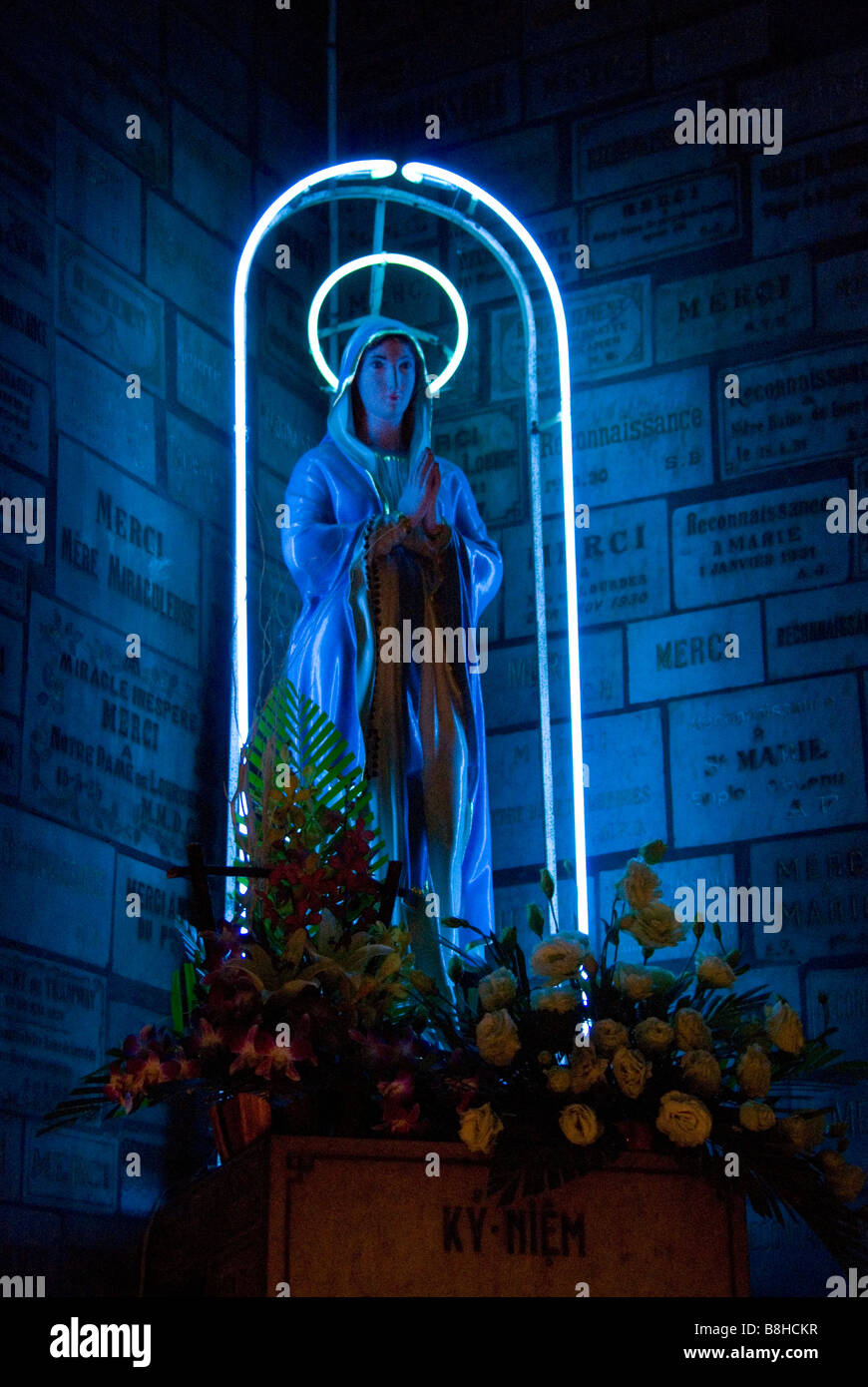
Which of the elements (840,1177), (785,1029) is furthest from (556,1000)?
(840,1177)

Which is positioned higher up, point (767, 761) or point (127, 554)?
point (127, 554)

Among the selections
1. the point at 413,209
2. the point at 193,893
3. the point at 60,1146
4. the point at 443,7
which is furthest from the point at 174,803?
the point at 443,7

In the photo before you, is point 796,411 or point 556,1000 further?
point 796,411

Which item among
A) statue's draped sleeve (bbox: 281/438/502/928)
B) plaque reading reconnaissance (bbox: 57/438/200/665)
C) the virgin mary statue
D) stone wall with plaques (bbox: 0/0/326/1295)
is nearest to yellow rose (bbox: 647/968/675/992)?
the virgin mary statue

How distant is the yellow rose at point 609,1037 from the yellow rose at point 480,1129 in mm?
258

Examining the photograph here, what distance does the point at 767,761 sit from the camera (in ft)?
16.0

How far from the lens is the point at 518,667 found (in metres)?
5.29

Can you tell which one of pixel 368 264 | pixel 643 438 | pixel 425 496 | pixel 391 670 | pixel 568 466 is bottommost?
pixel 391 670

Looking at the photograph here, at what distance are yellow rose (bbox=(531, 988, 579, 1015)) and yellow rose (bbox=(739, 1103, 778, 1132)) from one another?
32 centimetres

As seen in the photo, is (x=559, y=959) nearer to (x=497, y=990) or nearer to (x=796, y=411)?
(x=497, y=990)

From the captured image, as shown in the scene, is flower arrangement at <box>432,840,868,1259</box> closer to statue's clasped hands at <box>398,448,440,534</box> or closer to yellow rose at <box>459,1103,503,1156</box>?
yellow rose at <box>459,1103,503,1156</box>

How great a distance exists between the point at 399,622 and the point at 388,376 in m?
0.64

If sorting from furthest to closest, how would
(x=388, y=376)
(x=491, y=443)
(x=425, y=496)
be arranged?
(x=491, y=443)
(x=388, y=376)
(x=425, y=496)

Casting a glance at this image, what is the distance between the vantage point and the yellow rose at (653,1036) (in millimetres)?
3189
